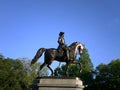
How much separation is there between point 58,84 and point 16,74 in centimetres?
4314

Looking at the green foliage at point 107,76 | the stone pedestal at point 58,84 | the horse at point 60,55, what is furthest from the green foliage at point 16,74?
the stone pedestal at point 58,84

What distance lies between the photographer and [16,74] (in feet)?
225

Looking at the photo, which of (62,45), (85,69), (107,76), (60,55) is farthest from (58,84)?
(85,69)

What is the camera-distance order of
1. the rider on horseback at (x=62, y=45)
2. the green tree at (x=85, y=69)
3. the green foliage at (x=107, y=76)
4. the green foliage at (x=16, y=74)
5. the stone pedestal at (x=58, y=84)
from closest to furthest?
the stone pedestal at (x=58, y=84), the rider on horseback at (x=62, y=45), the green foliage at (x=16, y=74), the green foliage at (x=107, y=76), the green tree at (x=85, y=69)

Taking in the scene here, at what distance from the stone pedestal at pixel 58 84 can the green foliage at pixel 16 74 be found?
132ft

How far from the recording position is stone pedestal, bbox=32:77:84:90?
26266 millimetres

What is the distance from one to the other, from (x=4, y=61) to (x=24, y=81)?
5.68 meters

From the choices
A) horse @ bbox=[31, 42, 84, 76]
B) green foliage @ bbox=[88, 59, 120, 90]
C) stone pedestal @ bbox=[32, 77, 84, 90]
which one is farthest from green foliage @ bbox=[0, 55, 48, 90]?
stone pedestal @ bbox=[32, 77, 84, 90]

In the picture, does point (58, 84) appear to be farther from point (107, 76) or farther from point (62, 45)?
point (107, 76)

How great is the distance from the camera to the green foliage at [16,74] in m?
67.6

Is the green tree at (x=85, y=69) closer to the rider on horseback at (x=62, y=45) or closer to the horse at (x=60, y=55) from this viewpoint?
the rider on horseback at (x=62, y=45)

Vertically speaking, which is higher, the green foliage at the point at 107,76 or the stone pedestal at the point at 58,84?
the green foliage at the point at 107,76

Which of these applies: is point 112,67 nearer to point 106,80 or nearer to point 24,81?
point 106,80

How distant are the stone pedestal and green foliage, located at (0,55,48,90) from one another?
4036 centimetres
